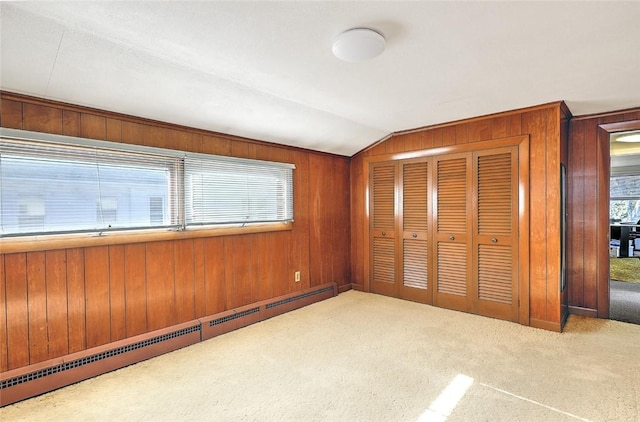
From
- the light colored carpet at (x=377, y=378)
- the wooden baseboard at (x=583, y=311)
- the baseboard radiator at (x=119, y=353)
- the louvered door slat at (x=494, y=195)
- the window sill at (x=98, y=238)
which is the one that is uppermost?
the louvered door slat at (x=494, y=195)

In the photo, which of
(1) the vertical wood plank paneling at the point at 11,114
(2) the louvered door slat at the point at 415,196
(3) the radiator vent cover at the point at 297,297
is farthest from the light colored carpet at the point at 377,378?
(1) the vertical wood plank paneling at the point at 11,114

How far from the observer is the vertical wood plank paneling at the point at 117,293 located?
246 centimetres

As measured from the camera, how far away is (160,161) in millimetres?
2742

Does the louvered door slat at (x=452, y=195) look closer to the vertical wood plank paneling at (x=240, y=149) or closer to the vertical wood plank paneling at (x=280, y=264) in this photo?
the vertical wood plank paneling at (x=280, y=264)

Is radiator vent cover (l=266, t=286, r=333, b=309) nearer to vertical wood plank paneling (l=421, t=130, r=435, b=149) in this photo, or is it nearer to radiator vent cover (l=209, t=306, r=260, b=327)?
radiator vent cover (l=209, t=306, r=260, b=327)

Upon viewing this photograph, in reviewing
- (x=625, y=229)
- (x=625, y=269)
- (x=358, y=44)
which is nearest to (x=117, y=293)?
(x=358, y=44)

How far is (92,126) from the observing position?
2.38 metres

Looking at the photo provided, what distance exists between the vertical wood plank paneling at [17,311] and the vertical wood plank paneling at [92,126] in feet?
3.02

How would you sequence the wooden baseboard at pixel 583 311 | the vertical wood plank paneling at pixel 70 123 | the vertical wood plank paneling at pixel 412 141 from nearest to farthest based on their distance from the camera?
the vertical wood plank paneling at pixel 70 123
the wooden baseboard at pixel 583 311
the vertical wood plank paneling at pixel 412 141

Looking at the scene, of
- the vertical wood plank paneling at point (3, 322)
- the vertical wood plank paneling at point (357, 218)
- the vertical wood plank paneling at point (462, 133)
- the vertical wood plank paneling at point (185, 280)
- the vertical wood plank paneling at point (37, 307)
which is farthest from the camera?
the vertical wood plank paneling at point (357, 218)

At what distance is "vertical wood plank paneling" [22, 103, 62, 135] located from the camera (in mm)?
2107

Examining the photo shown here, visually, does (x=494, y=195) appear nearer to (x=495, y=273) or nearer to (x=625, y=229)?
(x=495, y=273)

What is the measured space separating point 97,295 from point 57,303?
0.77 feet

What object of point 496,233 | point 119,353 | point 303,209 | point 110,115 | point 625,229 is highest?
point 110,115
